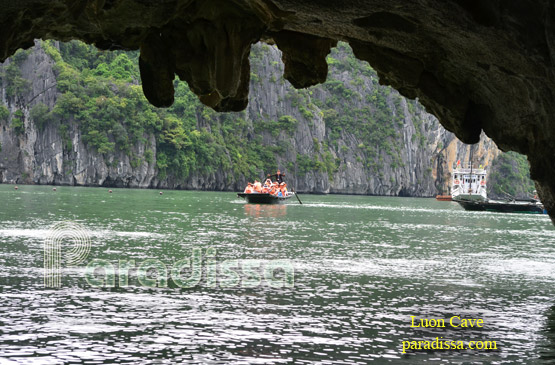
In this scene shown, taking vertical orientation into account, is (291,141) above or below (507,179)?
above

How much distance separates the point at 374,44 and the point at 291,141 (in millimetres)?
127945

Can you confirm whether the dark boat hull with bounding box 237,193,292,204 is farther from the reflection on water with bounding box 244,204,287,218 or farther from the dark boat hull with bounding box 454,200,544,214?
the dark boat hull with bounding box 454,200,544,214

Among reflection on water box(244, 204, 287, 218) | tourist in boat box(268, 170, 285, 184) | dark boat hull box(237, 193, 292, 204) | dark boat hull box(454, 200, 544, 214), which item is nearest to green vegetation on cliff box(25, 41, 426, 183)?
tourist in boat box(268, 170, 285, 184)

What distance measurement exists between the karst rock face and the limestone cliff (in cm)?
10071

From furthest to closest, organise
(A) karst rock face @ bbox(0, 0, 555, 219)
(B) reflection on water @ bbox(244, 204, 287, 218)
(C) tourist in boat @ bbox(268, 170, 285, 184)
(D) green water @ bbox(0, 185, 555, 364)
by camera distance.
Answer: (C) tourist in boat @ bbox(268, 170, 285, 184) < (B) reflection on water @ bbox(244, 204, 287, 218) < (D) green water @ bbox(0, 185, 555, 364) < (A) karst rock face @ bbox(0, 0, 555, 219)

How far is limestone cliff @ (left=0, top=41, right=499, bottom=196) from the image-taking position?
109 m

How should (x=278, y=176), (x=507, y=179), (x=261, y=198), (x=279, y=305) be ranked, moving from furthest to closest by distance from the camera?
(x=507, y=179)
(x=278, y=176)
(x=261, y=198)
(x=279, y=305)

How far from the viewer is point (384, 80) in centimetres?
1451

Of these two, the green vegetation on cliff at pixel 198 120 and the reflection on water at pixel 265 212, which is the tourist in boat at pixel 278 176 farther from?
the green vegetation on cliff at pixel 198 120

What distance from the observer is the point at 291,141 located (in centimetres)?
14050

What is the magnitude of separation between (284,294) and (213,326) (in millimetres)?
4016

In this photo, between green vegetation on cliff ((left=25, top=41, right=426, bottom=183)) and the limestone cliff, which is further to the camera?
green vegetation on cliff ((left=25, top=41, right=426, bottom=183))

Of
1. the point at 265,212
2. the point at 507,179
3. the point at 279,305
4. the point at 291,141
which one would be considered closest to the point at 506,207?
the point at 265,212

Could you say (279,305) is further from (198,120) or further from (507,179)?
(507,179)
